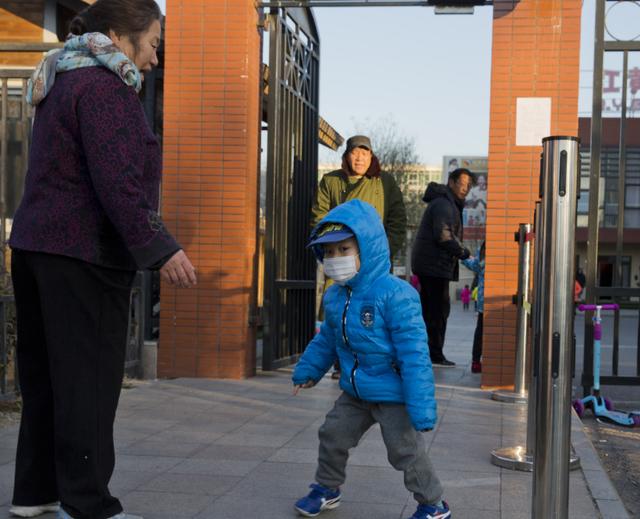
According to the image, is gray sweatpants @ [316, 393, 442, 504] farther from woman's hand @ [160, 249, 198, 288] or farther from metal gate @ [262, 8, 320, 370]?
metal gate @ [262, 8, 320, 370]

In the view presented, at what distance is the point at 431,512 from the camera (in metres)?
3.89

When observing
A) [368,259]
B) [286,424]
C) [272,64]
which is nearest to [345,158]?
[272,64]

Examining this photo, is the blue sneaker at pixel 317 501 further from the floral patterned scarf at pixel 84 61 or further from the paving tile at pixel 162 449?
the floral patterned scarf at pixel 84 61

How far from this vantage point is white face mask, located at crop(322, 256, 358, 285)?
13.0 feet

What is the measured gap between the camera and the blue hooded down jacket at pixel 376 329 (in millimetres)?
3797

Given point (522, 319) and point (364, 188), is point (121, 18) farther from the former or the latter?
point (364, 188)

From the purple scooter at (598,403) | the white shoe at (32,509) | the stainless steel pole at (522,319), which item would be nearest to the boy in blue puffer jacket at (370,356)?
the white shoe at (32,509)

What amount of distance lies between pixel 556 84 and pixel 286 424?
3527 mm

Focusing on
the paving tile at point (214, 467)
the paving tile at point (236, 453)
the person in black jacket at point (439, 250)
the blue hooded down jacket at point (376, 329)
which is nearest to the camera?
the blue hooded down jacket at point (376, 329)

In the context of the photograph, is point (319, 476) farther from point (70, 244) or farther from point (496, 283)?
point (496, 283)

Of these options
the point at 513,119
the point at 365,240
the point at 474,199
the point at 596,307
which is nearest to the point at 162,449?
the point at 365,240

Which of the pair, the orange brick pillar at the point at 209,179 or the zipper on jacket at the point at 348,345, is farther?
the orange brick pillar at the point at 209,179

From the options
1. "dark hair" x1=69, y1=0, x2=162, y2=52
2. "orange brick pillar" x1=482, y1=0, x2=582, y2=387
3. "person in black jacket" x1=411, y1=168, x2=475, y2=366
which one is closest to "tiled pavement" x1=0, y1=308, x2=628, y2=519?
"orange brick pillar" x1=482, y1=0, x2=582, y2=387

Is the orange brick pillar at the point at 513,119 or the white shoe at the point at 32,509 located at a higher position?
the orange brick pillar at the point at 513,119
